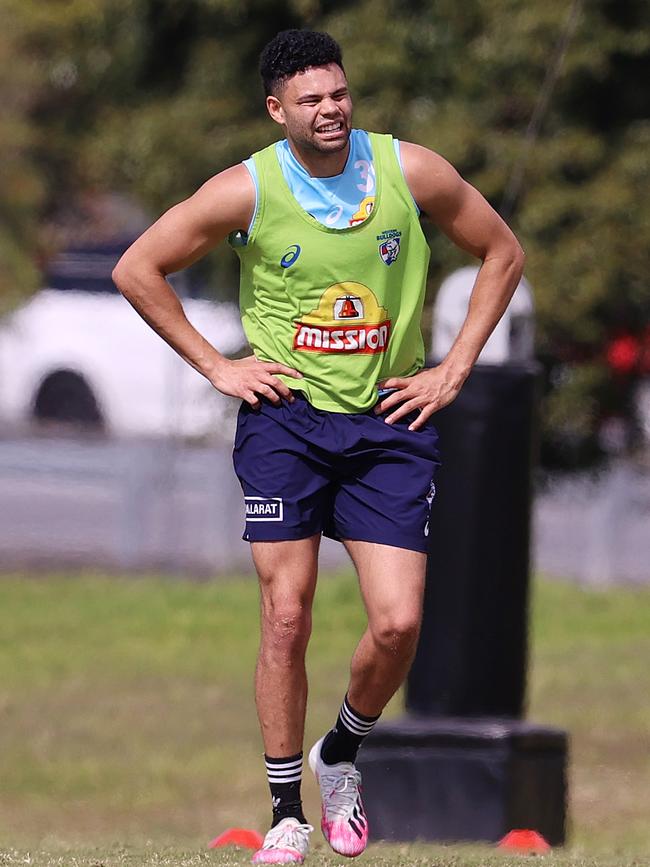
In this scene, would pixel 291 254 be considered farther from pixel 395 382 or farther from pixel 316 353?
pixel 395 382

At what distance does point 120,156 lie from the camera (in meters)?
14.3

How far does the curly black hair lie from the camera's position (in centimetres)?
549

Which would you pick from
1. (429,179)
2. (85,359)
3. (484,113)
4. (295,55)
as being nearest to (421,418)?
(429,179)

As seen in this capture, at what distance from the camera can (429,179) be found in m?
5.61

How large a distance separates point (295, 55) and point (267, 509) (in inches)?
52.3

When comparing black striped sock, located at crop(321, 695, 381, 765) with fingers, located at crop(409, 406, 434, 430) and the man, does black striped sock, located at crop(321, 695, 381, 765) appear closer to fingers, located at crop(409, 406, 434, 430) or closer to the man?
the man

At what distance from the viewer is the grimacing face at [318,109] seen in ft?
17.9

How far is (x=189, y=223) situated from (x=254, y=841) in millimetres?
2432

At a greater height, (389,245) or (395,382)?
(389,245)

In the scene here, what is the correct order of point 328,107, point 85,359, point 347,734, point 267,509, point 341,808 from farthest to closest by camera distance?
1. point 85,359
2. point 347,734
3. point 341,808
4. point 267,509
5. point 328,107

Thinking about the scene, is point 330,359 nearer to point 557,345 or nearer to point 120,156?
point 557,345

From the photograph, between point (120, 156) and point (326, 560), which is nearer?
point (120, 156)

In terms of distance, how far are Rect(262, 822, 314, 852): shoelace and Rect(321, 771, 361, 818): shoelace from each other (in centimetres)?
21

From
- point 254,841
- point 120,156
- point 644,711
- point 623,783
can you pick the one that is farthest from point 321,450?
point 120,156
